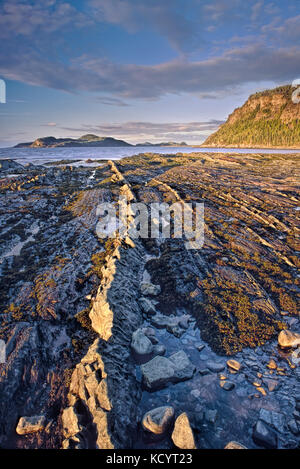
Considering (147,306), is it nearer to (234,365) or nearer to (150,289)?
(150,289)

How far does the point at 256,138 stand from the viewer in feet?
648

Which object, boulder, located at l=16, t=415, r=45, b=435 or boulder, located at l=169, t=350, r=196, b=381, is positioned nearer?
boulder, located at l=16, t=415, r=45, b=435

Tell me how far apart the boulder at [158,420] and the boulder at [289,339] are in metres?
4.95

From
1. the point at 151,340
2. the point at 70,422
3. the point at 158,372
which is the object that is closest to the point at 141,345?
the point at 151,340

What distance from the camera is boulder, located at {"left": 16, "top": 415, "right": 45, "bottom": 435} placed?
6.11m

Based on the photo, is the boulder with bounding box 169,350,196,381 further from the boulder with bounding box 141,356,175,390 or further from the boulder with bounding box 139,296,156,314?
the boulder with bounding box 139,296,156,314

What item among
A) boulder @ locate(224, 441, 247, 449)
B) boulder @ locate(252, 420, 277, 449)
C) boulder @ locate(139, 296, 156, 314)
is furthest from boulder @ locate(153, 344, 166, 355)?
boulder @ locate(252, 420, 277, 449)

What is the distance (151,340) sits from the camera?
8.61 m

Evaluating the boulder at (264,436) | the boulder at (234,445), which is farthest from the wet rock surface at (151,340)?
the boulder at (234,445)

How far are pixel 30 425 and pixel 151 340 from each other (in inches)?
172

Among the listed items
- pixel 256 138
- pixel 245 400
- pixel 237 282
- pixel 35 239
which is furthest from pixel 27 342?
pixel 256 138

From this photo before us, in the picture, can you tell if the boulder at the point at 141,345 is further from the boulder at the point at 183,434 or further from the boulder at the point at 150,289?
the boulder at the point at 150,289

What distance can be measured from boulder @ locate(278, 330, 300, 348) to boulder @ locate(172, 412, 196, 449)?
483cm

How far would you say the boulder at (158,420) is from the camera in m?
5.77
